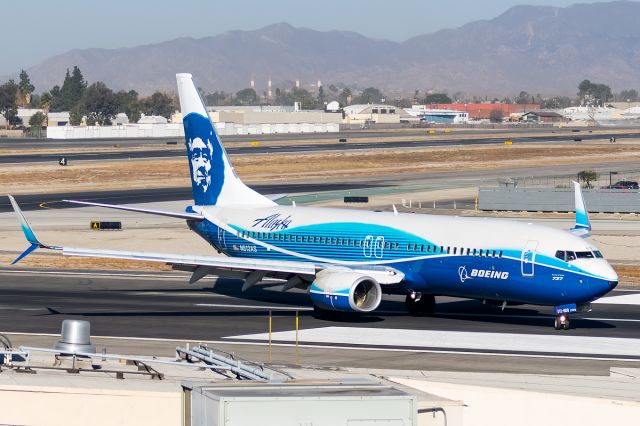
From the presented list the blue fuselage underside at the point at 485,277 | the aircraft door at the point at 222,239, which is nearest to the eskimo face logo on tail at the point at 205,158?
the aircraft door at the point at 222,239

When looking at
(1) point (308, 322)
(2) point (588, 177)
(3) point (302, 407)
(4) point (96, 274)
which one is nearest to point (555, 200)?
(2) point (588, 177)

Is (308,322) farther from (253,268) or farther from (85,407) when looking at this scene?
(85,407)

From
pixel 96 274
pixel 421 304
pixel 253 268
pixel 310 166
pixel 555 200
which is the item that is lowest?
pixel 96 274

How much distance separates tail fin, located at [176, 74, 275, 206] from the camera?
180 feet

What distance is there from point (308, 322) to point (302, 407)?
32695 mm

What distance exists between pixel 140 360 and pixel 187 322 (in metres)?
27.3

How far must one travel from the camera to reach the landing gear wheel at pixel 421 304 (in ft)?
162

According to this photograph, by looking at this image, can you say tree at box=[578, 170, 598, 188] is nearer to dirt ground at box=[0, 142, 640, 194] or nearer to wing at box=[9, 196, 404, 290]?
dirt ground at box=[0, 142, 640, 194]

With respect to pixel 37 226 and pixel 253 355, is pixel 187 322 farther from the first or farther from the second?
pixel 37 226

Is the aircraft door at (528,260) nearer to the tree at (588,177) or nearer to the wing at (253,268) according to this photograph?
the wing at (253,268)

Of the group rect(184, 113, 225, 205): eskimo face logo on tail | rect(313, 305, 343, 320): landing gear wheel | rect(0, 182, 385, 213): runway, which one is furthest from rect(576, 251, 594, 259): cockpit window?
rect(0, 182, 385, 213): runway

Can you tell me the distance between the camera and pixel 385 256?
1892 inches

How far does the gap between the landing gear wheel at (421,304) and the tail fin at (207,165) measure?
897 cm

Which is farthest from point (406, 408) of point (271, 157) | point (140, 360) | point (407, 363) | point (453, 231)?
point (271, 157)
